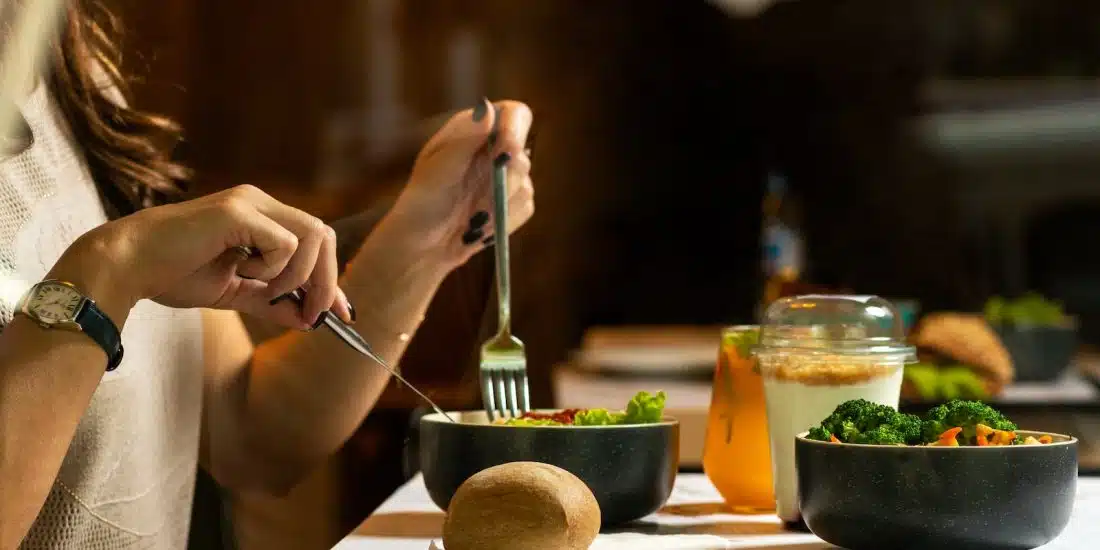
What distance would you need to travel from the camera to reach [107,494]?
0.83m

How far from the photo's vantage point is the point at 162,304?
0.77 m

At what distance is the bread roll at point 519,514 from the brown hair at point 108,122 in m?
0.39

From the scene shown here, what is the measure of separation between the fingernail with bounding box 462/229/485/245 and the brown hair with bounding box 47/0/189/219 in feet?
0.73

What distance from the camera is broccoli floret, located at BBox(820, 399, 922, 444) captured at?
68 centimetres

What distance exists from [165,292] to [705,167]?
100 inches

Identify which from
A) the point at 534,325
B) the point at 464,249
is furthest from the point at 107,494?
the point at 534,325

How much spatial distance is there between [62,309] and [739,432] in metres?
0.46

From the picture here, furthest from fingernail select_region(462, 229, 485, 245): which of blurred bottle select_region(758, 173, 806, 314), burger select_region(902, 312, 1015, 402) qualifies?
blurred bottle select_region(758, 173, 806, 314)

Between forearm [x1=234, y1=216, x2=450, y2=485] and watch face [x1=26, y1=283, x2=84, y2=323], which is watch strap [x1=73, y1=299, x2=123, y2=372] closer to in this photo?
watch face [x1=26, y1=283, x2=84, y2=323]

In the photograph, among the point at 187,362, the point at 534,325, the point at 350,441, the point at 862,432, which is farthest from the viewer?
the point at 534,325

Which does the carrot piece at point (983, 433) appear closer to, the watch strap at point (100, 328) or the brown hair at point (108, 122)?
the watch strap at point (100, 328)

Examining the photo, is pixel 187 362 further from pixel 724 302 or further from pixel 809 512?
pixel 724 302

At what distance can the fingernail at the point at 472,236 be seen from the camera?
3.31 ft

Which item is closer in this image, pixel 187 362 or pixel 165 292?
pixel 165 292
